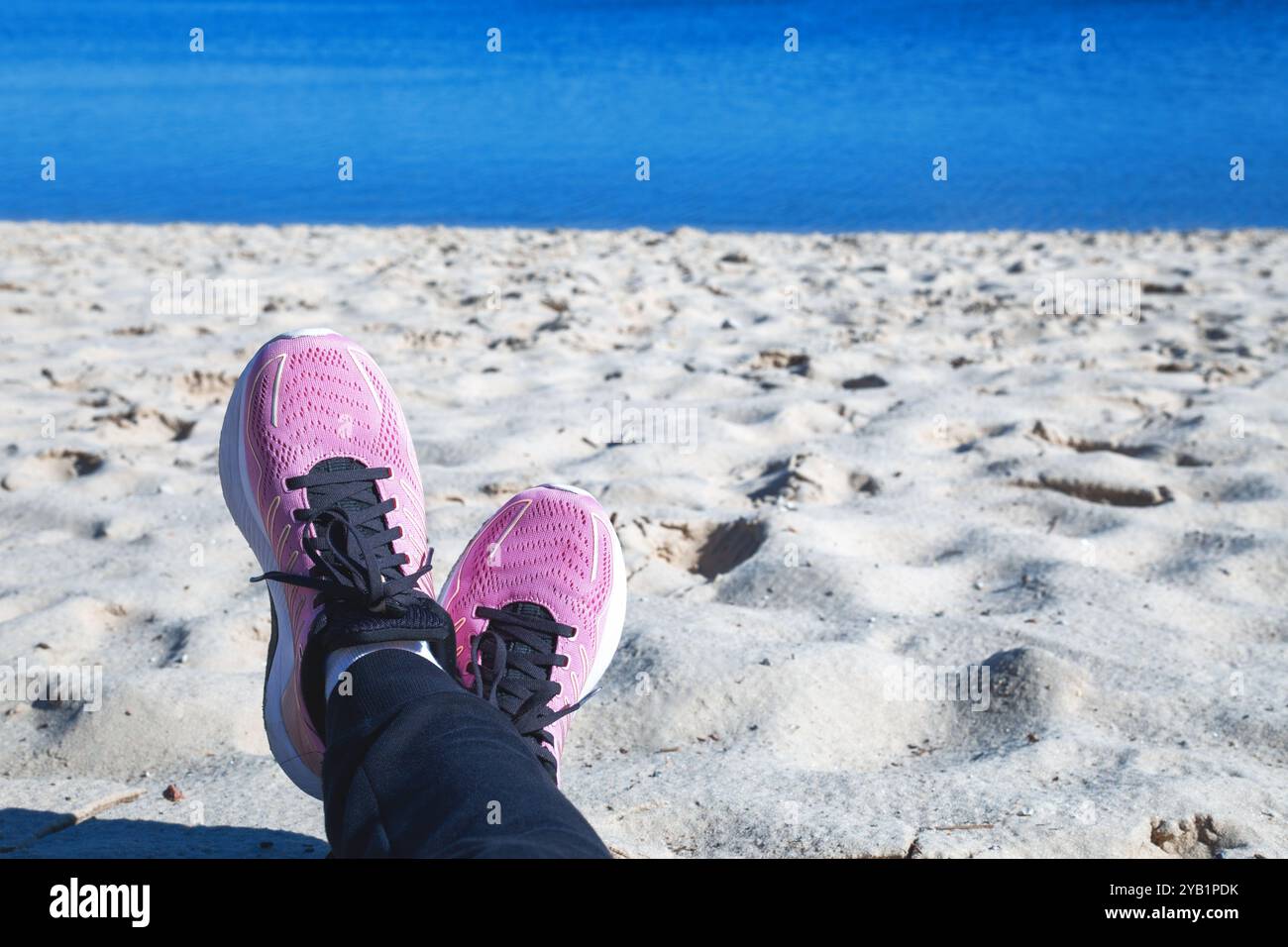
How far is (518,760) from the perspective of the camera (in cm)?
121

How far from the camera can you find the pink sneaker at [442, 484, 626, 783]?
1554 millimetres

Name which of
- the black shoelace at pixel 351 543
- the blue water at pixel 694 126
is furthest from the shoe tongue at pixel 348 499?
the blue water at pixel 694 126

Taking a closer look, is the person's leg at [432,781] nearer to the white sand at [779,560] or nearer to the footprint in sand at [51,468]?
the white sand at [779,560]

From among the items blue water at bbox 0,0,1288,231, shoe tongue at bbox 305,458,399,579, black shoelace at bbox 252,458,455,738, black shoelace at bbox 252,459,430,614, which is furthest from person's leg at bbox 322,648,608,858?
blue water at bbox 0,0,1288,231

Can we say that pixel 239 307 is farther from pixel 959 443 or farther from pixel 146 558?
pixel 959 443

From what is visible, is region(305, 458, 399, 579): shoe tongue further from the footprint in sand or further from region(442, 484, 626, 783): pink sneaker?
the footprint in sand

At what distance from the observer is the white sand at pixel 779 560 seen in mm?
1463

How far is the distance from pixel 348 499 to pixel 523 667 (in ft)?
1.35

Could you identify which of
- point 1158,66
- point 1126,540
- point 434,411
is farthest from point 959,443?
point 1158,66

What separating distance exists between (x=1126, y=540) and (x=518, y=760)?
4.70 feet

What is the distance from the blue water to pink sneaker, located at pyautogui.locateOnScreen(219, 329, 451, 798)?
623cm

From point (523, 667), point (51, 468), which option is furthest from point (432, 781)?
point (51, 468)

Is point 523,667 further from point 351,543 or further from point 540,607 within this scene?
point 351,543

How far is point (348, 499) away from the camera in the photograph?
5.83 feet
